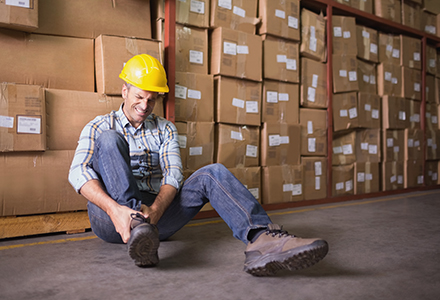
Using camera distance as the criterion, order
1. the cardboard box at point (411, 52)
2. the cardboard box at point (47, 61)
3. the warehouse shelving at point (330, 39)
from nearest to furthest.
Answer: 1. the cardboard box at point (47, 61)
2. the warehouse shelving at point (330, 39)
3. the cardboard box at point (411, 52)

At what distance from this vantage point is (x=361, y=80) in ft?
15.6

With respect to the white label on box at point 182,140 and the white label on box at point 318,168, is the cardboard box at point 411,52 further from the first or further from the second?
the white label on box at point 182,140

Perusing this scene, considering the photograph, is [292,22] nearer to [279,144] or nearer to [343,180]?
[279,144]

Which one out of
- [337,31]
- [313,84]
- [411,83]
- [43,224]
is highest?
[337,31]

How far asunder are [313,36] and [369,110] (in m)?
1.28

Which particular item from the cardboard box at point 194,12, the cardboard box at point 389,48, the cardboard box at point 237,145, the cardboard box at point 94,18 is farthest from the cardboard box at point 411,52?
the cardboard box at point 94,18

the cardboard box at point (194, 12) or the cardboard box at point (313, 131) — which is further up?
the cardboard box at point (194, 12)

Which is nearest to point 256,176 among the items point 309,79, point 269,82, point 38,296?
point 269,82

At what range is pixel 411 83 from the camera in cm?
534

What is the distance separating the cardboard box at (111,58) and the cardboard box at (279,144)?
1.55 meters

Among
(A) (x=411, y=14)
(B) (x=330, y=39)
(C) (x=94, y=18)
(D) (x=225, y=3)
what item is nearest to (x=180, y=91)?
(C) (x=94, y=18)

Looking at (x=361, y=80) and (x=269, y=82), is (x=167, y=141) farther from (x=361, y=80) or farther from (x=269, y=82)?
(x=361, y=80)

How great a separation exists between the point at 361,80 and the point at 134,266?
3.95 metres

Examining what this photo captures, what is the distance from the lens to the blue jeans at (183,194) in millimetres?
1774
